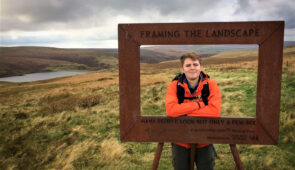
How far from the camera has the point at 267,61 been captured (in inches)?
90.9

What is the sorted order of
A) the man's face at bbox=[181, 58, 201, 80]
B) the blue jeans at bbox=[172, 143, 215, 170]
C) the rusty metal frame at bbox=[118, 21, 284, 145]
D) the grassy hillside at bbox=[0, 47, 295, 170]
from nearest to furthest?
the rusty metal frame at bbox=[118, 21, 284, 145], the man's face at bbox=[181, 58, 201, 80], the blue jeans at bbox=[172, 143, 215, 170], the grassy hillside at bbox=[0, 47, 295, 170]

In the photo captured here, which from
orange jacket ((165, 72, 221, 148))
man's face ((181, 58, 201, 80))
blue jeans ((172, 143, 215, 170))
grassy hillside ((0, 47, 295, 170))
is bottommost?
grassy hillside ((0, 47, 295, 170))

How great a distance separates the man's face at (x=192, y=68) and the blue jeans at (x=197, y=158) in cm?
102

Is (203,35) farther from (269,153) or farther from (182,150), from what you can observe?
(269,153)

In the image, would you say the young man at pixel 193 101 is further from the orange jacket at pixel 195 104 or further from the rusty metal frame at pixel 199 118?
the rusty metal frame at pixel 199 118

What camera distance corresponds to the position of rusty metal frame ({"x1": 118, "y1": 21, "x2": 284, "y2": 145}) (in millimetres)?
2303

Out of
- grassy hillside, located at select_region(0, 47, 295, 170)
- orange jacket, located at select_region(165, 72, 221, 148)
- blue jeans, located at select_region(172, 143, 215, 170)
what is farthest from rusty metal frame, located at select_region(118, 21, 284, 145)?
grassy hillside, located at select_region(0, 47, 295, 170)

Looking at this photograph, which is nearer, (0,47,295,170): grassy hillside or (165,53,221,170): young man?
(165,53,221,170): young man

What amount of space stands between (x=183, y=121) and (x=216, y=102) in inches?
19.3

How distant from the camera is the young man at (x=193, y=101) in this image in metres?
2.39

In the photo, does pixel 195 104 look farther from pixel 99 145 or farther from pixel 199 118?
pixel 99 145

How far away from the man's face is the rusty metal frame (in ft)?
0.81

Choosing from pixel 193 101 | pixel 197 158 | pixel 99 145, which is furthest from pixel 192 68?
pixel 99 145

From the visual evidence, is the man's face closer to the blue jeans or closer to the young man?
the young man
